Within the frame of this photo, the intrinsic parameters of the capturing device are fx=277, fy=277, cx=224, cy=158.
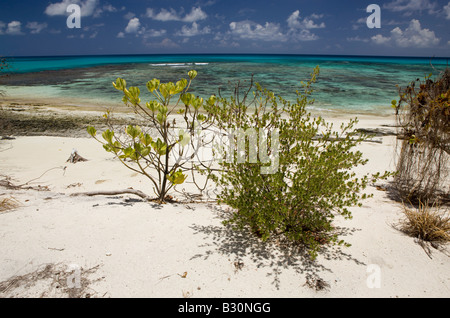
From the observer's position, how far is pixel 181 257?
8.57 ft

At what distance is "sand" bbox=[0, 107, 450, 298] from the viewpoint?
2.26 metres

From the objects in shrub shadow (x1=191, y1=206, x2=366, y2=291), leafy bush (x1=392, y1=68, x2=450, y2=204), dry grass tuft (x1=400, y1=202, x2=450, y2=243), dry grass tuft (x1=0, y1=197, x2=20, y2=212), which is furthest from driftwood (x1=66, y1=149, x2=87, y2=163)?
dry grass tuft (x1=400, y1=202, x2=450, y2=243)

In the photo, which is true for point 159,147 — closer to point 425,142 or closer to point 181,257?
point 181,257

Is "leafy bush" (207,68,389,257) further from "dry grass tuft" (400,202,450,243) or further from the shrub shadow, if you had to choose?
"dry grass tuft" (400,202,450,243)

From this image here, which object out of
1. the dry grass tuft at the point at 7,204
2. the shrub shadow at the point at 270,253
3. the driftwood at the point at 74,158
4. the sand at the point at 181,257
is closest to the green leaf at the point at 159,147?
the sand at the point at 181,257

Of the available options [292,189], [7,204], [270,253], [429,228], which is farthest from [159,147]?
[429,228]

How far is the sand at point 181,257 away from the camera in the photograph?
7.42 ft

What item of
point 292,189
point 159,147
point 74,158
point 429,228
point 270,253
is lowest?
point 270,253

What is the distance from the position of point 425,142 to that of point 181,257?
357 centimetres

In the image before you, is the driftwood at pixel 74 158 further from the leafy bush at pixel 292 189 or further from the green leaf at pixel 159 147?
the leafy bush at pixel 292 189

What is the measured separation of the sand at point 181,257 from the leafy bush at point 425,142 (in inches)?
23.2

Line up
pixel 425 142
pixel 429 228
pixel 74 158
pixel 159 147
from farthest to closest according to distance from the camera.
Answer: pixel 74 158 < pixel 425 142 < pixel 159 147 < pixel 429 228
